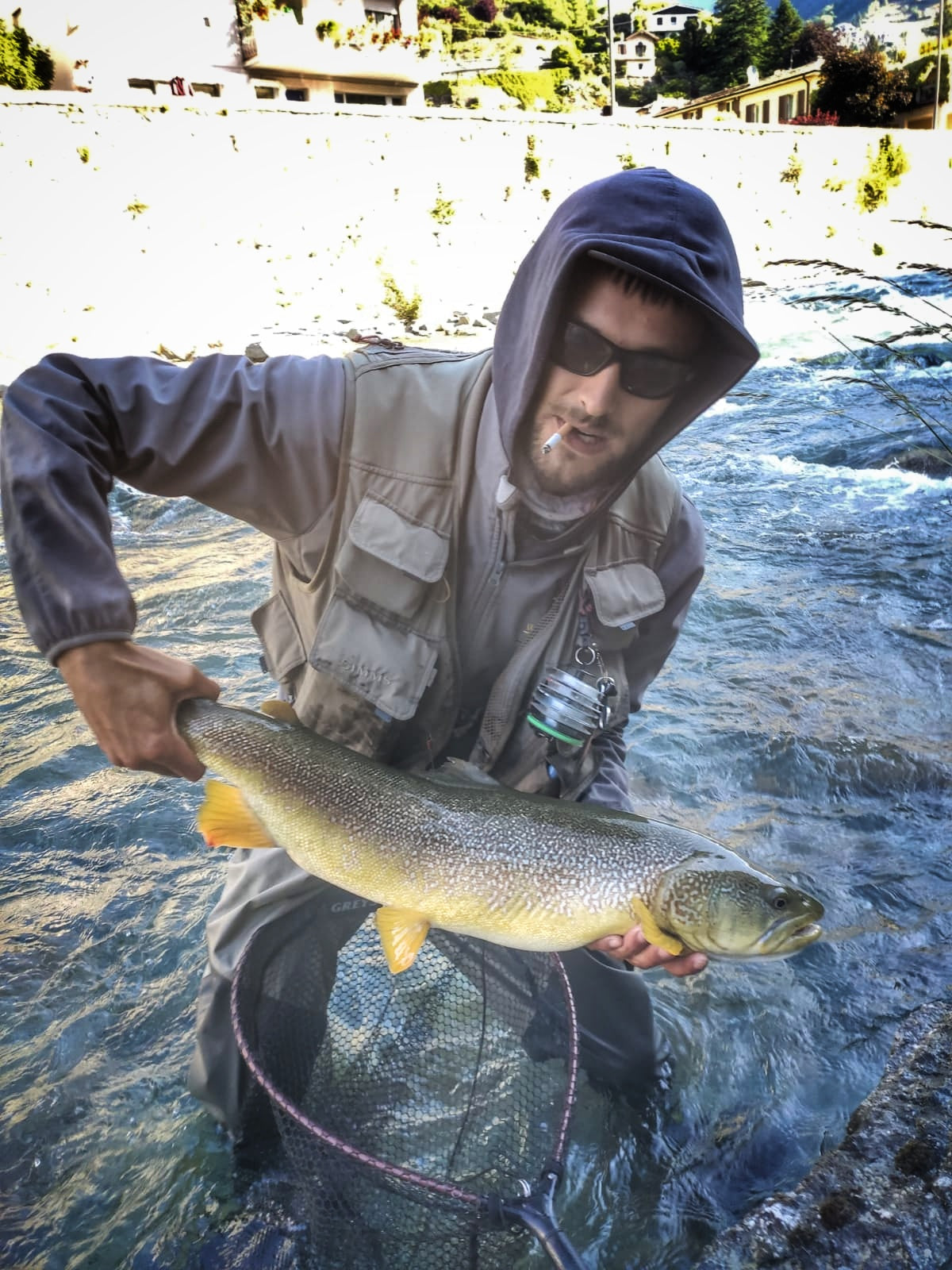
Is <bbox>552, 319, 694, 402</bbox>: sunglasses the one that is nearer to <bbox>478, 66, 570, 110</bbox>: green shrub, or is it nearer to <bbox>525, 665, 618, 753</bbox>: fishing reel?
<bbox>525, 665, 618, 753</bbox>: fishing reel

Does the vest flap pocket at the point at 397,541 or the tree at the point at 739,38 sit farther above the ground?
the tree at the point at 739,38

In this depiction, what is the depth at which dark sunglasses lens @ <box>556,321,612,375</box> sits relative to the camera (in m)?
A: 2.19

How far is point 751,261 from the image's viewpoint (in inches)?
1243

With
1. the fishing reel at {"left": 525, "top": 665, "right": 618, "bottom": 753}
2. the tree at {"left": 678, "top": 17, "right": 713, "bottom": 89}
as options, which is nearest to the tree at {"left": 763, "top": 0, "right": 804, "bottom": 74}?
the tree at {"left": 678, "top": 17, "right": 713, "bottom": 89}

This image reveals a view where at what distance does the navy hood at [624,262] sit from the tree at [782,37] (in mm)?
68885

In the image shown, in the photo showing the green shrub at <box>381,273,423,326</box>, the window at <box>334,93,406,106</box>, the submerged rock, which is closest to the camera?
the submerged rock

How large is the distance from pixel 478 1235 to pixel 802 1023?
5.68 feet

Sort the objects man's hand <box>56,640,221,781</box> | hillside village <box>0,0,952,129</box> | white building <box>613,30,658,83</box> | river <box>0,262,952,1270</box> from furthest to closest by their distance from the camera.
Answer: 1. white building <box>613,30,658,83</box>
2. hillside village <box>0,0,952,129</box>
3. river <box>0,262,952,1270</box>
4. man's hand <box>56,640,221,781</box>

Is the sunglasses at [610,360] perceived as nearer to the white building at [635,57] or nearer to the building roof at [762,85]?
the building roof at [762,85]

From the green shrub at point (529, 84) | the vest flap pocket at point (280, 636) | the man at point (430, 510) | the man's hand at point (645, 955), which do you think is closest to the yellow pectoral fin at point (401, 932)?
the man at point (430, 510)

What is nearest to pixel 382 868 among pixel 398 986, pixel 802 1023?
pixel 398 986

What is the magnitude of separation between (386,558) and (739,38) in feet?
238

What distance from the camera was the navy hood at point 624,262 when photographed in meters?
2.09

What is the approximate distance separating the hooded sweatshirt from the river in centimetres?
138
